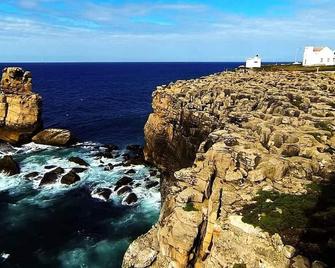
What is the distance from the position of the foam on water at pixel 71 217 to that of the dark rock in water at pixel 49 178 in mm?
1035

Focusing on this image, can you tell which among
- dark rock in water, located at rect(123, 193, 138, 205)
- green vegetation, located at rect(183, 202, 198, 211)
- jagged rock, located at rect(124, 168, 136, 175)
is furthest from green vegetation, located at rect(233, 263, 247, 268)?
jagged rock, located at rect(124, 168, 136, 175)

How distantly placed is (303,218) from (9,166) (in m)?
57.3

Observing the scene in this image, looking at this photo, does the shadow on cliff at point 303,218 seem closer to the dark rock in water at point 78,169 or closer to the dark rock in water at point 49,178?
the dark rock in water at point 49,178

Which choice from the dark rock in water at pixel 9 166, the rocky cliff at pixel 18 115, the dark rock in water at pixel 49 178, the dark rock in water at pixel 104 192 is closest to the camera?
the dark rock in water at pixel 104 192

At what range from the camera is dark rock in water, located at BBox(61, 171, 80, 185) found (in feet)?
201

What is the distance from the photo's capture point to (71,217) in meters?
50.7

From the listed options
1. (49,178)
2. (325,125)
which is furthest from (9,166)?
(325,125)

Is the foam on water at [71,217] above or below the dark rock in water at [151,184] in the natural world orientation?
below

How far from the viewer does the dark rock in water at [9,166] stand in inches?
2579

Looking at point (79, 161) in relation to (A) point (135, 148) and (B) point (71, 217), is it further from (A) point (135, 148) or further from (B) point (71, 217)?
(B) point (71, 217)

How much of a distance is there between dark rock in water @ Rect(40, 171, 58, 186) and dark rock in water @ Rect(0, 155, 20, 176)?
673 centimetres

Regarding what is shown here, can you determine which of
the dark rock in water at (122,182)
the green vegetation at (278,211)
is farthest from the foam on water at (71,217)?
the green vegetation at (278,211)

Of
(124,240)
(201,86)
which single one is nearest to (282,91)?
(201,86)

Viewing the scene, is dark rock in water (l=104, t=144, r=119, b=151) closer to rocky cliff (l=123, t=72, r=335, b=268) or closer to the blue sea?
the blue sea
